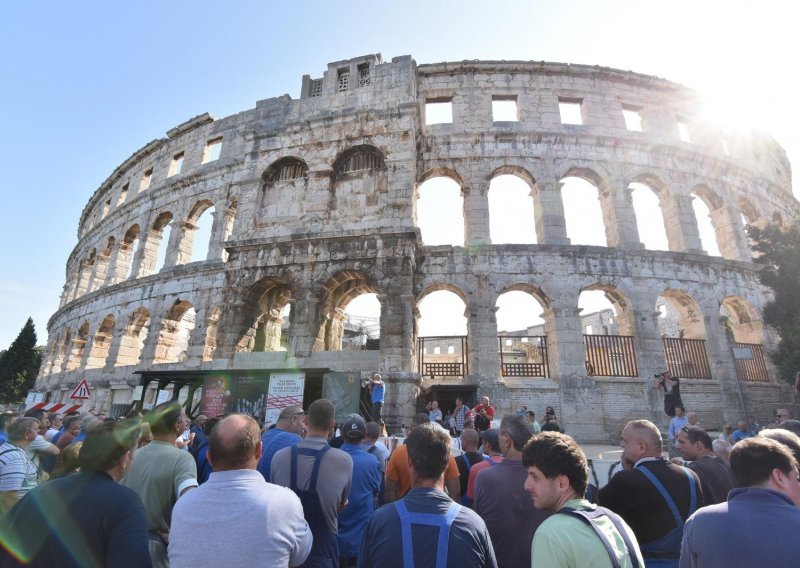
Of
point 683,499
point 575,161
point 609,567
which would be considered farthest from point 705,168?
point 609,567

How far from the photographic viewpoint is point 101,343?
1922cm

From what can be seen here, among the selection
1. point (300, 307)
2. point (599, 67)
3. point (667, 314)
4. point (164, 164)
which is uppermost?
point (599, 67)

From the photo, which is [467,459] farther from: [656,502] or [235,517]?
[235,517]

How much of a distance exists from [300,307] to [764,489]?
12258mm

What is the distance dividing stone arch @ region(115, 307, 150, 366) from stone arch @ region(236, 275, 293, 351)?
6.21 metres

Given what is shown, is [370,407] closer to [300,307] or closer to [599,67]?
[300,307]

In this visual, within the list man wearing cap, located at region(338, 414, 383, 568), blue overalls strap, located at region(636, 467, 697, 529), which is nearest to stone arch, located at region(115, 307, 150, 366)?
man wearing cap, located at region(338, 414, 383, 568)

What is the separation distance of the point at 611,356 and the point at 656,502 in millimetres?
12619

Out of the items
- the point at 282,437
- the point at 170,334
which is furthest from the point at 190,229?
the point at 282,437

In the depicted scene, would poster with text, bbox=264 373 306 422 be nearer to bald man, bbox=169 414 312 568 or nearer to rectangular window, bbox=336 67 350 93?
bald man, bbox=169 414 312 568

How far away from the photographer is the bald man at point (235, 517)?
5.42 feet

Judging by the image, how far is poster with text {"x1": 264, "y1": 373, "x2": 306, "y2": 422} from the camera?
413 inches

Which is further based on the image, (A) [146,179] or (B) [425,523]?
(A) [146,179]

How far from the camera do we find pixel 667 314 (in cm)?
3058
